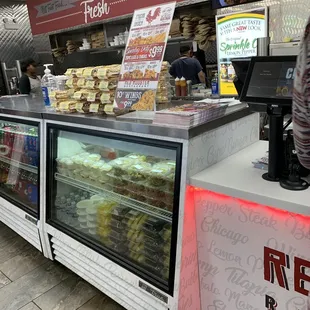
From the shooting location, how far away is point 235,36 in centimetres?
477

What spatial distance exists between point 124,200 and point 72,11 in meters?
3.87

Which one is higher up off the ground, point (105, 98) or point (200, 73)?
point (200, 73)

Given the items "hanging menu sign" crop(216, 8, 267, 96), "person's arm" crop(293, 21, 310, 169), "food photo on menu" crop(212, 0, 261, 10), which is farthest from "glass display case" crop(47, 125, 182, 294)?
"hanging menu sign" crop(216, 8, 267, 96)

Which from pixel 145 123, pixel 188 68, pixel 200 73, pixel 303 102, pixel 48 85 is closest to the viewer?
pixel 303 102

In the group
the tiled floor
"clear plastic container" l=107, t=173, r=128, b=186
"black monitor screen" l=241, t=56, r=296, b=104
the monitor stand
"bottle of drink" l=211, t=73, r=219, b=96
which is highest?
"bottle of drink" l=211, t=73, r=219, b=96

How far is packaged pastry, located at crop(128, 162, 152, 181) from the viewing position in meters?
2.15

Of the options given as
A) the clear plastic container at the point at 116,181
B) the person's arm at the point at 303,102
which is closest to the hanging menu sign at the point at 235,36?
the clear plastic container at the point at 116,181

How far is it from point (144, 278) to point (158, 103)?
1203 millimetres

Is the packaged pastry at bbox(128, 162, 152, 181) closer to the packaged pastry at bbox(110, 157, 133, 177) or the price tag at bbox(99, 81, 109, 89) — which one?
the packaged pastry at bbox(110, 157, 133, 177)

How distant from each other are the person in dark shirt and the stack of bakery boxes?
3.17 metres

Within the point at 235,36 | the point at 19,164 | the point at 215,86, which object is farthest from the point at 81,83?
the point at 235,36

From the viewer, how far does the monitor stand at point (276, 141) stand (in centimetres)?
137

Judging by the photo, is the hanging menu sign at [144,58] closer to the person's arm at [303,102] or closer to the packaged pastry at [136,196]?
the packaged pastry at [136,196]

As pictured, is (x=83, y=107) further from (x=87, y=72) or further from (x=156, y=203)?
(x=156, y=203)
